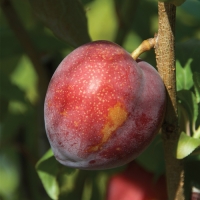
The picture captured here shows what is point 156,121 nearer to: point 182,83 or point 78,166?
point 78,166

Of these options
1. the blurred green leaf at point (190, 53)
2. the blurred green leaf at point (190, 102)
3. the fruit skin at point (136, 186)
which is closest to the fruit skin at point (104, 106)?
the blurred green leaf at point (190, 102)

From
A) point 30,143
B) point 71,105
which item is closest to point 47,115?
point 71,105

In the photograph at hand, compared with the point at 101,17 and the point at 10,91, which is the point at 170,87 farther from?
the point at 101,17

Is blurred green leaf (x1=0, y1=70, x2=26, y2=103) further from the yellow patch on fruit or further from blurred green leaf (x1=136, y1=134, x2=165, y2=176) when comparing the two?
the yellow patch on fruit

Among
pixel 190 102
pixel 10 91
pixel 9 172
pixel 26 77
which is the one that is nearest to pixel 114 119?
pixel 190 102

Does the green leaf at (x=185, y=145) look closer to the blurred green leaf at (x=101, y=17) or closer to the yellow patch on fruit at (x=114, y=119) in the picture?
the yellow patch on fruit at (x=114, y=119)

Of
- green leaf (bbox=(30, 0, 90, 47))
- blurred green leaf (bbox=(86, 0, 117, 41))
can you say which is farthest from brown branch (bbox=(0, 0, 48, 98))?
blurred green leaf (bbox=(86, 0, 117, 41))

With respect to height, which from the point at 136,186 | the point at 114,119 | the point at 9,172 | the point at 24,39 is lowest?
the point at 9,172
